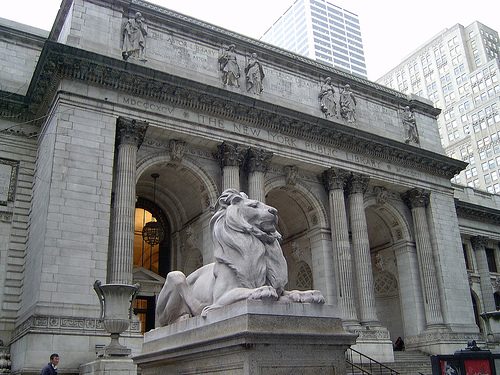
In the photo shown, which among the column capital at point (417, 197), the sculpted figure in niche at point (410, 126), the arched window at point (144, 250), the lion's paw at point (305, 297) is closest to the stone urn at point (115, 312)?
the lion's paw at point (305, 297)

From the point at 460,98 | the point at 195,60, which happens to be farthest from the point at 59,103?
the point at 460,98

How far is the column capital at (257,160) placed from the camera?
25.1 m

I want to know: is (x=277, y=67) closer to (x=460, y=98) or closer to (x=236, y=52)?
(x=236, y=52)

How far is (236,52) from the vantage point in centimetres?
2711

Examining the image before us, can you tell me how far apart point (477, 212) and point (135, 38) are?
30227 mm

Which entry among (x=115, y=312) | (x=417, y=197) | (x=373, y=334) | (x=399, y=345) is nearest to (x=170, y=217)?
(x=373, y=334)

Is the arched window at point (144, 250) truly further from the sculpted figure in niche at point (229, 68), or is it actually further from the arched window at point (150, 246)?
the sculpted figure in niche at point (229, 68)

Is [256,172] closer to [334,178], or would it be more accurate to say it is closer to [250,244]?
[334,178]

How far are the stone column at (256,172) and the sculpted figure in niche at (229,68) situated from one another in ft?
12.0

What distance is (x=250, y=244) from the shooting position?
23.1 feet

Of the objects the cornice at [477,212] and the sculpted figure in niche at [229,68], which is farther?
the cornice at [477,212]

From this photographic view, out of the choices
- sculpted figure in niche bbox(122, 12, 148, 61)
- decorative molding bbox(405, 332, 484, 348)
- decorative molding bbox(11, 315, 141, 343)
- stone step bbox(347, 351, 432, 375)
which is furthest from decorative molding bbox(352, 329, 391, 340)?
sculpted figure in niche bbox(122, 12, 148, 61)

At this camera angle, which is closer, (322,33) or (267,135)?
(267,135)

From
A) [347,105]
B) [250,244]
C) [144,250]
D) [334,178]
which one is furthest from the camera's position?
[347,105]
